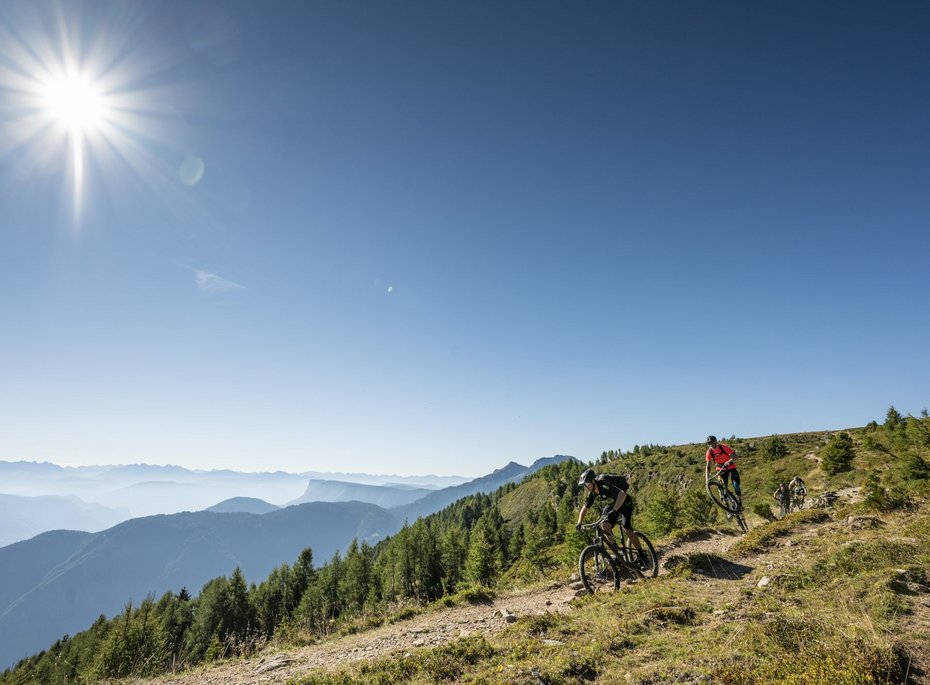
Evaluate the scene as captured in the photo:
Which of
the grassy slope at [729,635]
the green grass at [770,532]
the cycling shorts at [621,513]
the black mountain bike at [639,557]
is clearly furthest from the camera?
the green grass at [770,532]

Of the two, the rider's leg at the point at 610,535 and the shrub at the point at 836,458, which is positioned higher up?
the rider's leg at the point at 610,535

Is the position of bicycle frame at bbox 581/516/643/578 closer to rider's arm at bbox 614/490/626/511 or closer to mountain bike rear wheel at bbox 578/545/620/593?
mountain bike rear wheel at bbox 578/545/620/593

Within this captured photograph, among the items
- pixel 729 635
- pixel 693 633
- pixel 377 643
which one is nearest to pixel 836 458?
pixel 693 633

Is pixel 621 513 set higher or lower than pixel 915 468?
higher

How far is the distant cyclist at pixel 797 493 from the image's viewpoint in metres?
29.6

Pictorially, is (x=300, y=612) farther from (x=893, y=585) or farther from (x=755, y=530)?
(x=893, y=585)

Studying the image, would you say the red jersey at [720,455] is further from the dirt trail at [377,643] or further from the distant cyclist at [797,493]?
the distant cyclist at [797,493]

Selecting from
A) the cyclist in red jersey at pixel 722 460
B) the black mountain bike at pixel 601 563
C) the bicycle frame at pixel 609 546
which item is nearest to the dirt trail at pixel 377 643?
the black mountain bike at pixel 601 563

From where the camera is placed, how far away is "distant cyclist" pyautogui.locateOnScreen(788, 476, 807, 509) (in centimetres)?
2959

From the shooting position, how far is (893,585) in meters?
9.87

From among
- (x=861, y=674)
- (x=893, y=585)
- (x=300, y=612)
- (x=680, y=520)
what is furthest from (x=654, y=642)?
(x=300, y=612)

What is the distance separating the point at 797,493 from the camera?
30.1 meters

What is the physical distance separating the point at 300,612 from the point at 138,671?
2852 inches

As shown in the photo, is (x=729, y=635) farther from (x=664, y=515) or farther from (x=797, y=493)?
(x=664, y=515)
